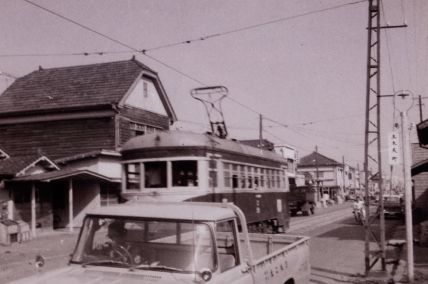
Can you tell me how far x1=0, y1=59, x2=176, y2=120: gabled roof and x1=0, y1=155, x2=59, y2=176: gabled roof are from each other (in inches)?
180

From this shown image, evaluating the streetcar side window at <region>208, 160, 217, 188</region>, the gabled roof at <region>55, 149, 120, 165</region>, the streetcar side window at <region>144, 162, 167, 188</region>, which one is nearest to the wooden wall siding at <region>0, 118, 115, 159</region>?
the gabled roof at <region>55, 149, 120, 165</region>

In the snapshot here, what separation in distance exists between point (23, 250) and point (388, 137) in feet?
40.3

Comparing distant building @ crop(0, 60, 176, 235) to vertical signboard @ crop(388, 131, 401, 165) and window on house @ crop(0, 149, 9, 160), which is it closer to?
window on house @ crop(0, 149, 9, 160)

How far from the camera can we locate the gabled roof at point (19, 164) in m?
20.5

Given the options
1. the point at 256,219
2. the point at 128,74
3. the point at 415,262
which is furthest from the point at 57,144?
the point at 415,262

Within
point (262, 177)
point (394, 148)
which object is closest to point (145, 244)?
point (394, 148)

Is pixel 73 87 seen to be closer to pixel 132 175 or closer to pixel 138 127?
pixel 138 127

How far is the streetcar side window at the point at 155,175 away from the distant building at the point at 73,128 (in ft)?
28.9

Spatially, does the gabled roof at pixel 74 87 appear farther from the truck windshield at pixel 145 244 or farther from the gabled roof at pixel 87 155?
the truck windshield at pixel 145 244

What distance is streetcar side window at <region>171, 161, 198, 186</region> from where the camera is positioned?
1295cm

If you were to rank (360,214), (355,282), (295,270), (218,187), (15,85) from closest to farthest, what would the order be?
(295,270), (355,282), (218,187), (360,214), (15,85)

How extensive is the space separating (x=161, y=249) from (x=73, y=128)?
913 inches

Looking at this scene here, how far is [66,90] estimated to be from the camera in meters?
28.2

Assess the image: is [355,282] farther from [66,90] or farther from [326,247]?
[66,90]
